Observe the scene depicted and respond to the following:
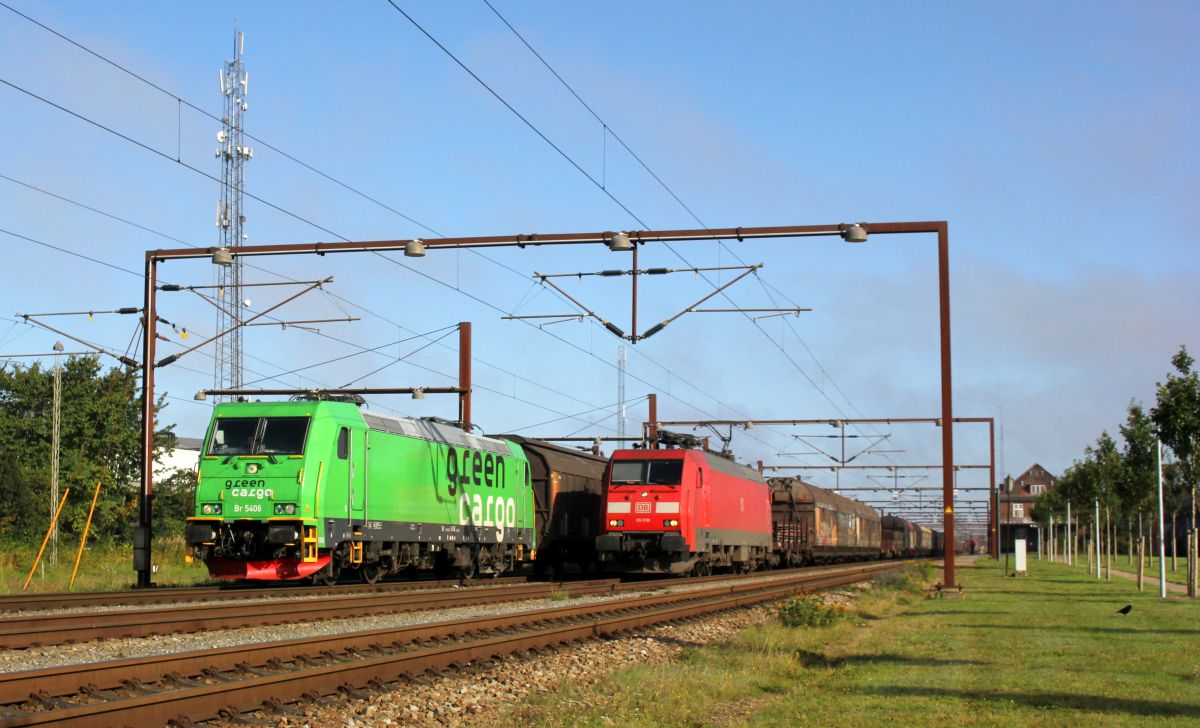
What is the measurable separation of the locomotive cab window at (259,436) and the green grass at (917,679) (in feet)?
30.7

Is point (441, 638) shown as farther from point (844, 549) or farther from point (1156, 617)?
point (844, 549)

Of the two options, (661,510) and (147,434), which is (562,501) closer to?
(661,510)

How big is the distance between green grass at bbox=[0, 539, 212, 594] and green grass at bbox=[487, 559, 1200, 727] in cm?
1594

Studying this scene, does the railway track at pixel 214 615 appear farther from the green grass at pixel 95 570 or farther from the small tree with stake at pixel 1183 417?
the small tree with stake at pixel 1183 417

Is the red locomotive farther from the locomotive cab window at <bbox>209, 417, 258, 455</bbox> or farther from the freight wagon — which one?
the locomotive cab window at <bbox>209, 417, 258, 455</bbox>

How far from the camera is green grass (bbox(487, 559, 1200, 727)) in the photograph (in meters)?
10.3

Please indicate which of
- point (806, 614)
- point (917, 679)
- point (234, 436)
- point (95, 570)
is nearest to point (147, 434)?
point (234, 436)

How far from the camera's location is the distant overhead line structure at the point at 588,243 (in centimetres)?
2348

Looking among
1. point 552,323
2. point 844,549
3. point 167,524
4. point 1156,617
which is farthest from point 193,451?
point 1156,617

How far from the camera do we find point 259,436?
22250mm

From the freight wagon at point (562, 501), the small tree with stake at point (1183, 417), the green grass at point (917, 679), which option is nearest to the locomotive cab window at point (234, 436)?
the green grass at point (917, 679)

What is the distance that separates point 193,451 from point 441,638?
87.6 m

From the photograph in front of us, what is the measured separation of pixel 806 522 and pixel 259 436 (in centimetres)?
3142

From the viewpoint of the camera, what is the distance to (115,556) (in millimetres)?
36406
